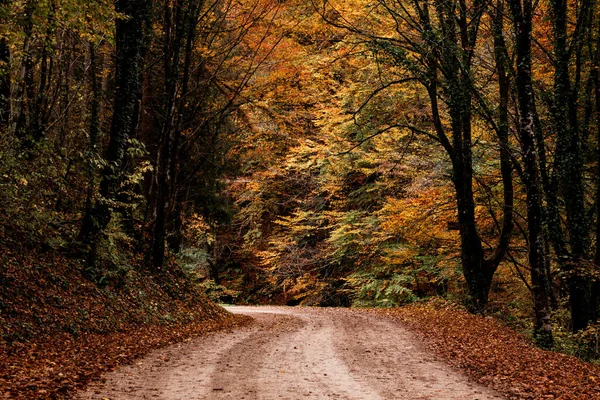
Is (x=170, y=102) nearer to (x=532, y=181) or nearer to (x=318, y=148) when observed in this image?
(x=532, y=181)

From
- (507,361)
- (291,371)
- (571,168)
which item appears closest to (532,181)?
(571,168)

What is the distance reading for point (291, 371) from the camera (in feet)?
26.2

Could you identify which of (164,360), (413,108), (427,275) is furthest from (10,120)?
(427,275)

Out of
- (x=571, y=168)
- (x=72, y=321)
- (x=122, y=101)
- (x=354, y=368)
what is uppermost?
(x=122, y=101)

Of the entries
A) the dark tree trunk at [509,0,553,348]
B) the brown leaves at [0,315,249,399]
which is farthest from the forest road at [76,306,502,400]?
the dark tree trunk at [509,0,553,348]

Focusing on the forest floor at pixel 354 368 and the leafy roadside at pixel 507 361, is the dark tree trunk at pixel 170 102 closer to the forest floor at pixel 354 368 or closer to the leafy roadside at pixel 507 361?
the forest floor at pixel 354 368

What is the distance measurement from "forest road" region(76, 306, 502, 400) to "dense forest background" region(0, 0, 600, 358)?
344 cm

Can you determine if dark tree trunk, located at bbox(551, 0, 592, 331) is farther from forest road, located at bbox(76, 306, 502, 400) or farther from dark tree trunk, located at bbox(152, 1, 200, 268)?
dark tree trunk, located at bbox(152, 1, 200, 268)

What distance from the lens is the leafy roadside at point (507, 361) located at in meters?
7.34

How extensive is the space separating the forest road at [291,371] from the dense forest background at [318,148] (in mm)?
3440

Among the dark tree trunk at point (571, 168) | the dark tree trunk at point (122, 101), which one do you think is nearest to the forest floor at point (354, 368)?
the dark tree trunk at point (571, 168)

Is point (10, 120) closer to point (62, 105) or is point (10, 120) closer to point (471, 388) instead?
point (62, 105)

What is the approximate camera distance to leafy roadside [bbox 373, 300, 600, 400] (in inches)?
289

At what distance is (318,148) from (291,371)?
58.0 ft
